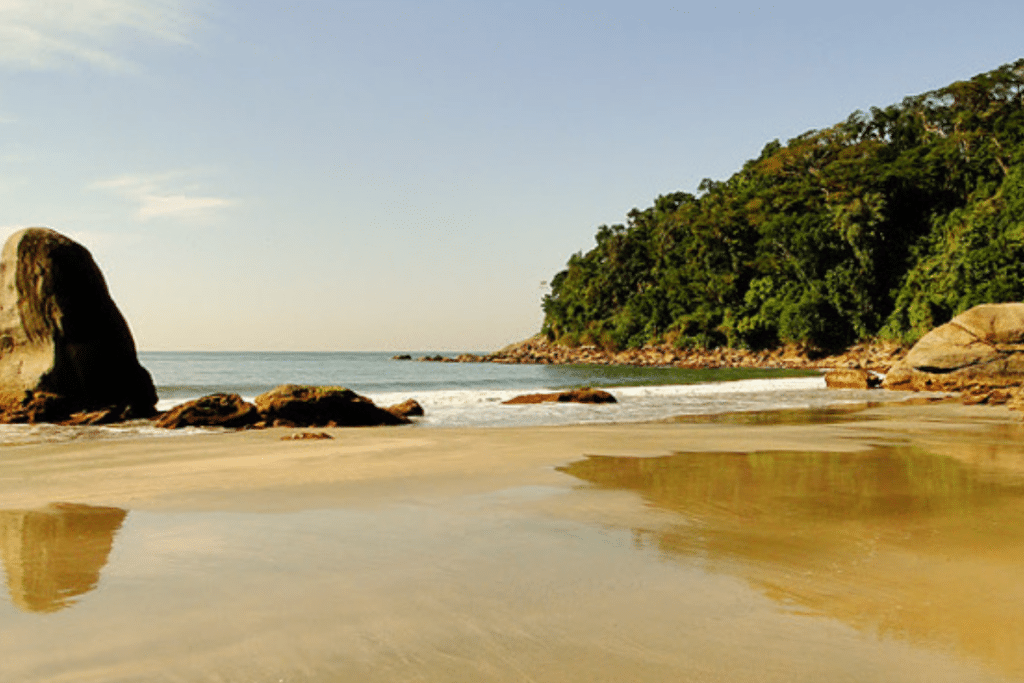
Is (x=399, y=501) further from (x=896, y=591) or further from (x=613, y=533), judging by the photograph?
(x=896, y=591)

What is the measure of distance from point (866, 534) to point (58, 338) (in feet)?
58.1

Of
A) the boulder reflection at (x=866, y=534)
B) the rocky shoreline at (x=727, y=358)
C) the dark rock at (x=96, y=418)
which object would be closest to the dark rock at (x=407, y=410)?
the dark rock at (x=96, y=418)

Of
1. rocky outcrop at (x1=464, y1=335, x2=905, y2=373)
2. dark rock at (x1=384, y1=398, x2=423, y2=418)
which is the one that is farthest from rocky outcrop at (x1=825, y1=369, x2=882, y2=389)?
dark rock at (x1=384, y1=398, x2=423, y2=418)

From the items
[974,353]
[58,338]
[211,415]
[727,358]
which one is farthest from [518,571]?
[727,358]

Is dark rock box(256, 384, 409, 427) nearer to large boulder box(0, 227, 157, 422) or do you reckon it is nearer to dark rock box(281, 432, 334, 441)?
dark rock box(281, 432, 334, 441)

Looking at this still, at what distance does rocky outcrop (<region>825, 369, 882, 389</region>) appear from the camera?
2959 centimetres

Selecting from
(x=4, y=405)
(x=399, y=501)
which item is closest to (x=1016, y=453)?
(x=399, y=501)

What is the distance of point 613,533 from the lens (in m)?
5.50

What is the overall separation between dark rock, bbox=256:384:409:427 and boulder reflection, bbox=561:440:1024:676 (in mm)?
8590

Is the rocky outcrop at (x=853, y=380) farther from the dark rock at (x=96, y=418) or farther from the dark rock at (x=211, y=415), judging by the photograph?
the dark rock at (x=96, y=418)

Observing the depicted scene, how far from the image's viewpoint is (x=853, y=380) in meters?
30.1

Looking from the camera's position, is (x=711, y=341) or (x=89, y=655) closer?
(x=89, y=655)

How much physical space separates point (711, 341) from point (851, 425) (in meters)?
62.9

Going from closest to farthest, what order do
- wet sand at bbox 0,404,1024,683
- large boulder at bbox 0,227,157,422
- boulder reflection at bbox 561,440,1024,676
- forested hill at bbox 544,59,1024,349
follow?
wet sand at bbox 0,404,1024,683 → boulder reflection at bbox 561,440,1024,676 → large boulder at bbox 0,227,157,422 → forested hill at bbox 544,59,1024,349
